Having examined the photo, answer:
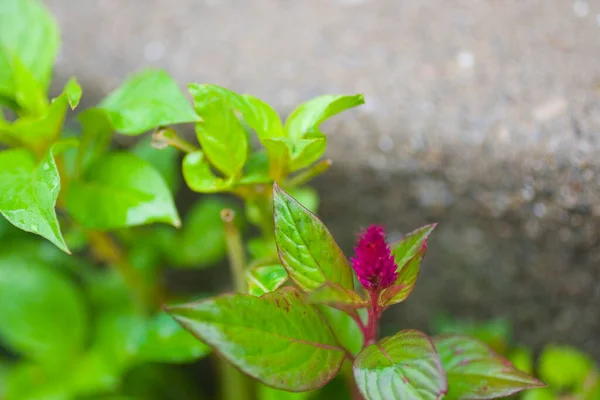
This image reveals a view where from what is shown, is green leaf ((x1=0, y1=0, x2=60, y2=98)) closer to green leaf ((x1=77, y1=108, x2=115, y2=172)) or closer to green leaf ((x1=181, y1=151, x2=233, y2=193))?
green leaf ((x1=77, y1=108, x2=115, y2=172))

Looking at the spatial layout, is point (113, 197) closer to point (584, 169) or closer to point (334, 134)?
point (334, 134)

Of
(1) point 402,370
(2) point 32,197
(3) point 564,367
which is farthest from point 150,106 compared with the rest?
(3) point 564,367

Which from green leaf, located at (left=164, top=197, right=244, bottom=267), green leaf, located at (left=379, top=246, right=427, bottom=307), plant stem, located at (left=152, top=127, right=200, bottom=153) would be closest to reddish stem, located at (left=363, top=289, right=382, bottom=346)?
green leaf, located at (left=379, top=246, right=427, bottom=307)

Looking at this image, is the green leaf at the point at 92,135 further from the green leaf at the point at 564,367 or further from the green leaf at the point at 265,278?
the green leaf at the point at 564,367

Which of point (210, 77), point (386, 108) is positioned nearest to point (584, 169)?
point (386, 108)

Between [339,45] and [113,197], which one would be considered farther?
[339,45]
